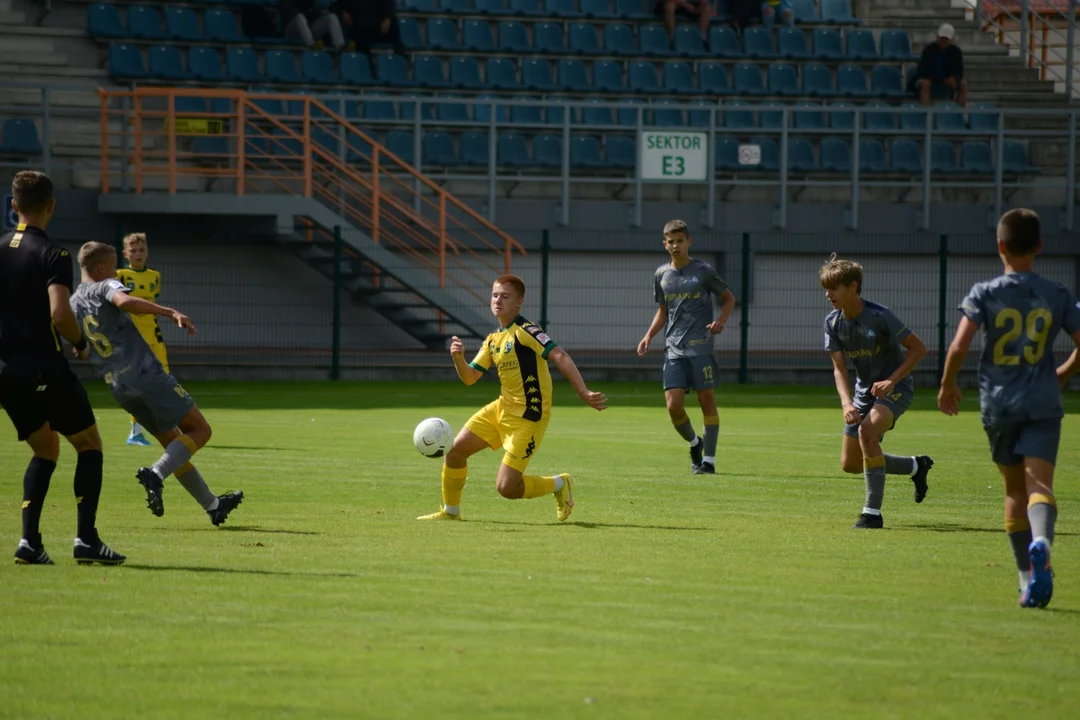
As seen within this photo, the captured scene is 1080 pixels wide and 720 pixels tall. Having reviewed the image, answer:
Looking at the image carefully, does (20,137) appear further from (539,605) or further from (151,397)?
(539,605)

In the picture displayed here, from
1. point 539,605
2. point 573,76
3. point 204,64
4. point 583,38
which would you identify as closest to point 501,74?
point 573,76

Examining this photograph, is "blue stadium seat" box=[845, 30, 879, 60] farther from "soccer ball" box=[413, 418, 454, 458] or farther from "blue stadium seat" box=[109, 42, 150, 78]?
"soccer ball" box=[413, 418, 454, 458]

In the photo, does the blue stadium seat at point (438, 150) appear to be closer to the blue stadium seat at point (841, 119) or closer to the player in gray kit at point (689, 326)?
the blue stadium seat at point (841, 119)

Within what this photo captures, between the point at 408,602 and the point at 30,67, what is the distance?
24557mm

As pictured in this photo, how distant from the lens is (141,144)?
88.3 ft

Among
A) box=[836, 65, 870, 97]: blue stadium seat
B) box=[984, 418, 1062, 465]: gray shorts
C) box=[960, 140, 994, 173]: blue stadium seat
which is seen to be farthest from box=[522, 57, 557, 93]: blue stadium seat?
box=[984, 418, 1062, 465]: gray shorts

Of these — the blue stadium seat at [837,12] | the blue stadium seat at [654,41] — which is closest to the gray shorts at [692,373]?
the blue stadium seat at [654,41]

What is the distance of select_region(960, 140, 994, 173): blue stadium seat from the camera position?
3052 centimetres

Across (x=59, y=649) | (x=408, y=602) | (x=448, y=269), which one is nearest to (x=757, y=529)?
(x=408, y=602)

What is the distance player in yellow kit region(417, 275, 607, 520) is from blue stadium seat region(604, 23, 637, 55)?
22.6 metres

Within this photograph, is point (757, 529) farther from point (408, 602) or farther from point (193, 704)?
point (193, 704)

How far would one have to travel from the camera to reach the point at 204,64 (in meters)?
28.9

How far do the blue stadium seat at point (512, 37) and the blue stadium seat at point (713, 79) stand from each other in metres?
3.74

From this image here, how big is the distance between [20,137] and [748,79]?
14.6 meters
